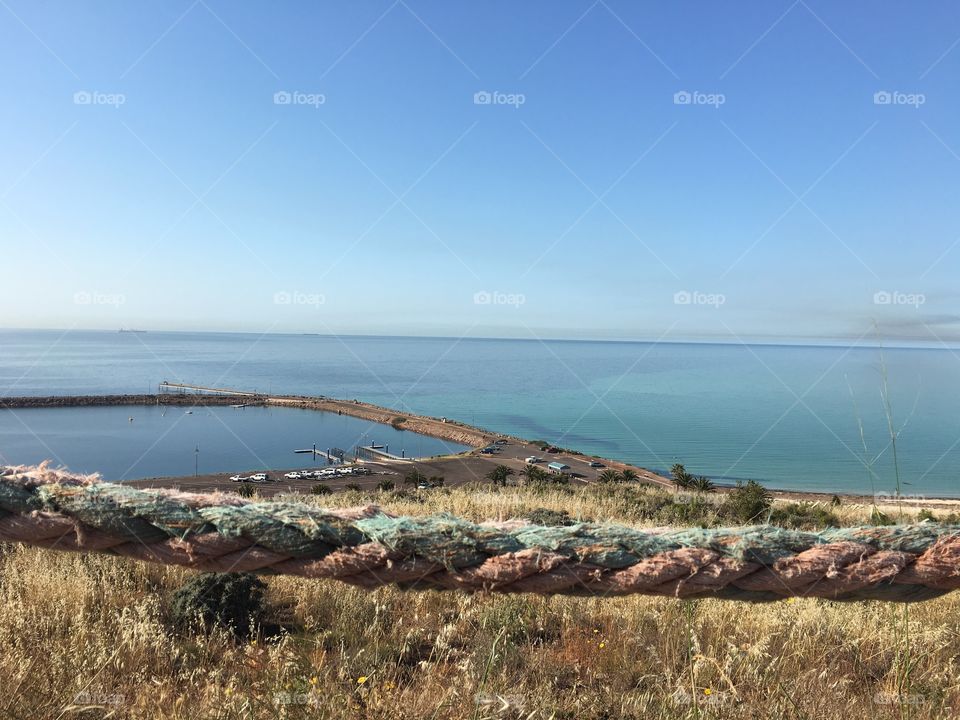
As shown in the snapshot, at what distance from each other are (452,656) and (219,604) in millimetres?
1398

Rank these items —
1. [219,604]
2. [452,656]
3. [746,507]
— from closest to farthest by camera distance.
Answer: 1. [452,656]
2. [219,604]
3. [746,507]

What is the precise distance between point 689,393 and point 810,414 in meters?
26.0

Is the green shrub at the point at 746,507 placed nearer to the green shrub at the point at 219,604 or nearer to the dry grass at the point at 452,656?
the dry grass at the point at 452,656

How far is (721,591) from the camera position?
137 centimetres

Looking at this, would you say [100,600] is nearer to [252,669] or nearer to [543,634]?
[252,669]

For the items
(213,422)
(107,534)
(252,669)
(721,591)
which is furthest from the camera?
(213,422)

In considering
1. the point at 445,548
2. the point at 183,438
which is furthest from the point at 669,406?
the point at 445,548

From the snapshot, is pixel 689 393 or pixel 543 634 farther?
pixel 689 393

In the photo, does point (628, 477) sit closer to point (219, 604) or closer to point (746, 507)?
point (746, 507)

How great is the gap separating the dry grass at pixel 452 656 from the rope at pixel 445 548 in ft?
1.50

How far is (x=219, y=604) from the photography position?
9.80ft

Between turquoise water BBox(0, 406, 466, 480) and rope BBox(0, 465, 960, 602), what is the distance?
140 ft

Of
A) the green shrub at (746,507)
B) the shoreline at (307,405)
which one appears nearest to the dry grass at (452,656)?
the green shrub at (746,507)

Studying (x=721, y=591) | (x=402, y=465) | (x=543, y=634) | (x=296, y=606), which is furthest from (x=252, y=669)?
(x=402, y=465)
